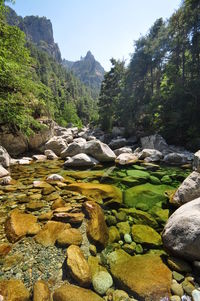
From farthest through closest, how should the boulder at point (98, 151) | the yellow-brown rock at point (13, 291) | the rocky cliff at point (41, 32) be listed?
the rocky cliff at point (41, 32) < the boulder at point (98, 151) < the yellow-brown rock at point (13, 291)

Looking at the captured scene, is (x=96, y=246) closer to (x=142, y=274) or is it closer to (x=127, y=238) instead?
(x=127, y=238)

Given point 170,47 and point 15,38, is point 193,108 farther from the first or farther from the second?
point 15,38

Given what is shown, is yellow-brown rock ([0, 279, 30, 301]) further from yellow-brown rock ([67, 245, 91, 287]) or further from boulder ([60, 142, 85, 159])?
boulder ([60, 142, 85, 159])

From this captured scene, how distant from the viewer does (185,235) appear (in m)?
2.10

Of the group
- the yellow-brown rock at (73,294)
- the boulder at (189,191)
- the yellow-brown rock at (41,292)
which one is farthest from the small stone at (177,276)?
the boulder at (189,191)

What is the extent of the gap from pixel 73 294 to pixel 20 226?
1578 mm

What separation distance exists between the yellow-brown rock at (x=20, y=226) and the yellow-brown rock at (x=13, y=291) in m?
0.77

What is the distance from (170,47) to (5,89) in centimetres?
1840

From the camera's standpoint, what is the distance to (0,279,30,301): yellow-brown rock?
61.2 inches

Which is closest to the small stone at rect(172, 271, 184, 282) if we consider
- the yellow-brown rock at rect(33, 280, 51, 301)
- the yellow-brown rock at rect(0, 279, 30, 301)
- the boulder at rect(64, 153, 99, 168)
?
the yellow-brown rock at rect(33, 280, 51, 301)

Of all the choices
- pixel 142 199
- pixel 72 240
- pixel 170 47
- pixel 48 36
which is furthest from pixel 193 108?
pixel 48 36

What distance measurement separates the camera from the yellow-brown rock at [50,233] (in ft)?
7.97

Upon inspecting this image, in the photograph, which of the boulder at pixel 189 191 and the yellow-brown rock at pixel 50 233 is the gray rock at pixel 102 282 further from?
the boulder at pixel 189 191

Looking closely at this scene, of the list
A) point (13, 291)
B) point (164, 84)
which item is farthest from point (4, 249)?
point (164, 84)
